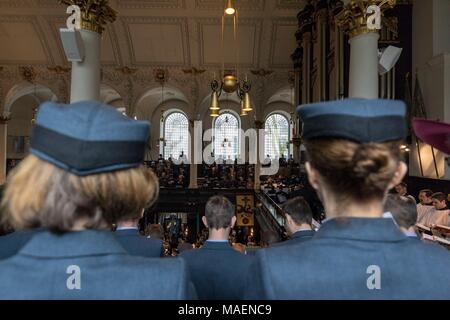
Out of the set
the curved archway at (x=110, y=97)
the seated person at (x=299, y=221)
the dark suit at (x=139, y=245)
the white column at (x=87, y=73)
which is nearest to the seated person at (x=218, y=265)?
the dark suit at (x=139, y=245)

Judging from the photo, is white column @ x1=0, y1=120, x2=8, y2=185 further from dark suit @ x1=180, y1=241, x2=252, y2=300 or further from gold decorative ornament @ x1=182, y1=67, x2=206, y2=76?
dark suit @ x1=180, y1=241, x2=252, y2=300

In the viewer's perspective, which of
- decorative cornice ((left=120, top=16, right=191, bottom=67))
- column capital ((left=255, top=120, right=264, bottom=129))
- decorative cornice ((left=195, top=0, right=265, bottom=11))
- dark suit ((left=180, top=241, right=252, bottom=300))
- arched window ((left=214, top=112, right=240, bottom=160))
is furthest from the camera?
arched window ((left=214, top=112, right=240, bottom=160))

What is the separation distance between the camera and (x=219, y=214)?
262 centimetres

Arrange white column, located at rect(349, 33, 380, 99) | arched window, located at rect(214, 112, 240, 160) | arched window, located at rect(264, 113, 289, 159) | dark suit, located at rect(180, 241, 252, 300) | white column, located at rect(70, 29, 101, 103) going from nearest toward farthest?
1. dark suit, located at rect(180, 241, 252, 300)
2. white column, located at rect(349, 33, 380, 99)
3. white column, located at rect(70, 29, 101, 103)
4. arched window, located at rect(214, 112, 240, 160)
5. arched window, located at rect(264, 113, 289, 159)

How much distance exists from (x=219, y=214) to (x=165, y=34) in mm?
14717

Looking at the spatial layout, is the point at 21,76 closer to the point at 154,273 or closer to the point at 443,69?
the point at 443,69

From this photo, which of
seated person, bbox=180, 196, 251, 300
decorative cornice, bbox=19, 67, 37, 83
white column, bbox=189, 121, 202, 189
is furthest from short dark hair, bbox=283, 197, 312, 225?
decorative cornice, bbox=19, 67, 37, 83

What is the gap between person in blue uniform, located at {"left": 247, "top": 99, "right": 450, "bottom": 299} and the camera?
1.03m

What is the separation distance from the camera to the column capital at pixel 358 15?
5227mm

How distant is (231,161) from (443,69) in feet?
51.7

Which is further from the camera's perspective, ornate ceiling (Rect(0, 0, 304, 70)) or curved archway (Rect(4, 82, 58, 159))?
curved archway (Rect(4, 82, 58, 159))

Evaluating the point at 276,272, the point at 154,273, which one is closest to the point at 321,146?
the point at 276,272

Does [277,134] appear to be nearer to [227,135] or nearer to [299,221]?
[227,135]

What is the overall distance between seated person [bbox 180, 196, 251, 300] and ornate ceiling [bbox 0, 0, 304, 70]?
13.9 meters
